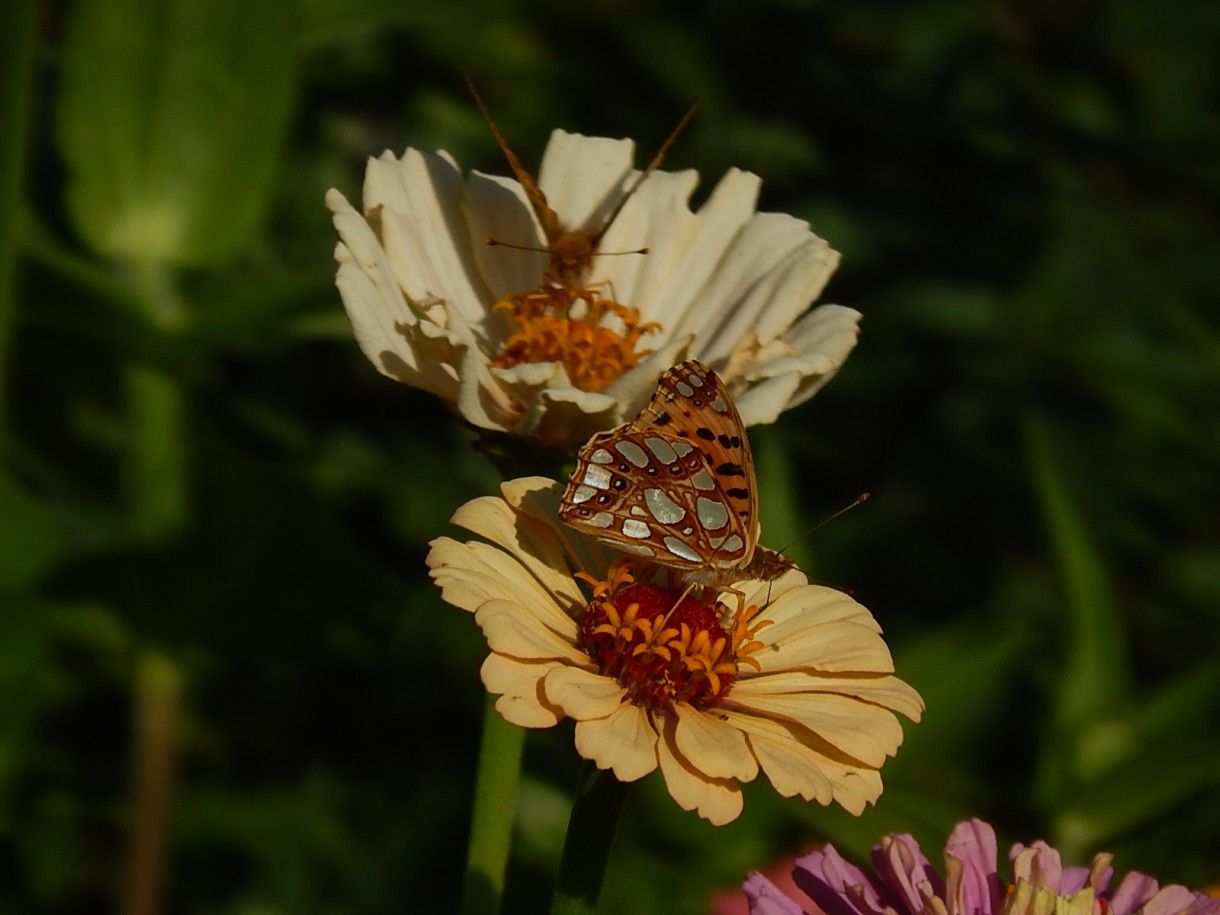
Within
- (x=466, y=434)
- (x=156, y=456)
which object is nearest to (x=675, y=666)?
(x=156, y=456)

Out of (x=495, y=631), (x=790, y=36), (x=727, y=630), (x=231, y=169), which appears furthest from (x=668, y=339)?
(x=790, y=36)

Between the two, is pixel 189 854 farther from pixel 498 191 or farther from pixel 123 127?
pixel 498 191

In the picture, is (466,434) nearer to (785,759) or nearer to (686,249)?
(686,249)

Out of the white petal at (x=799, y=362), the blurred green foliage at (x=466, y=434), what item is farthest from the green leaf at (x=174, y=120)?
the white petal at (x=799, y=362)

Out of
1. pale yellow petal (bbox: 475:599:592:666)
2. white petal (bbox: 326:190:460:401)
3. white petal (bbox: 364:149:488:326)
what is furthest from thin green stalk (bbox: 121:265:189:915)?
pale yellow petal (bbox: 475:599:592:666)

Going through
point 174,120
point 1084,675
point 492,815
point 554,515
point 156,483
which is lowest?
point 156,483

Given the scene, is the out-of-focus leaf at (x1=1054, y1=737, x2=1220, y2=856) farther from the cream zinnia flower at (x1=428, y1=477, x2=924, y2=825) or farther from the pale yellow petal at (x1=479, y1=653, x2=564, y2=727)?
the pale yellow petal at (x1=479, y1=653, x2=564, y2=727)

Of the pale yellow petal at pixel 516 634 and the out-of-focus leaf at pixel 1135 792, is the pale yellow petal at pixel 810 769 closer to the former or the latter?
the pale yellow petal at pixel 516 634
